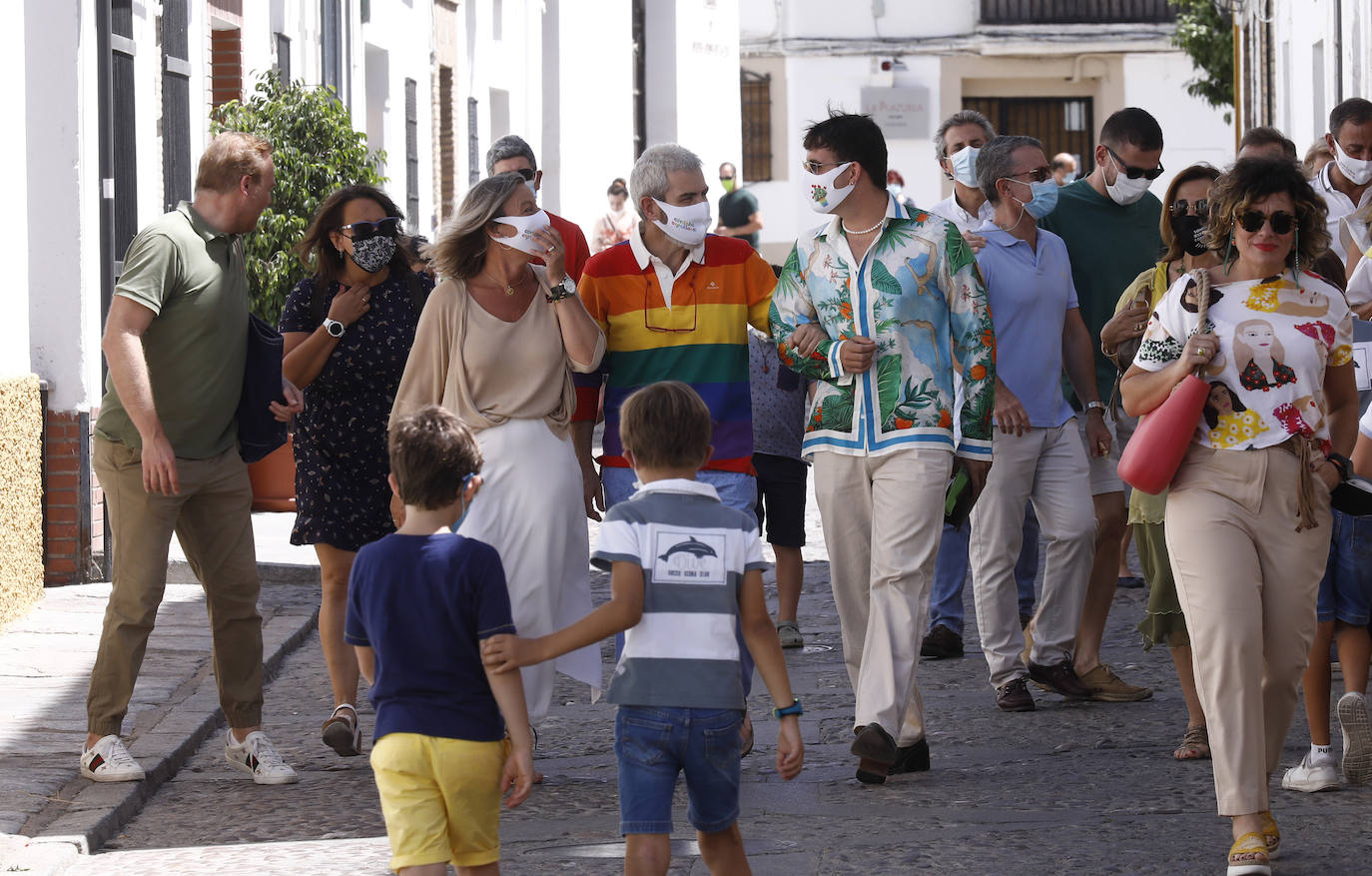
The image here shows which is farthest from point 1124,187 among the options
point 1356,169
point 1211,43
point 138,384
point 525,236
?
point 1211,43

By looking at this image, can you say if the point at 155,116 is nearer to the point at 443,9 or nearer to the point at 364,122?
the point at 364,122

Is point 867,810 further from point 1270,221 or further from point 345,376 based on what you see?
point 345,376

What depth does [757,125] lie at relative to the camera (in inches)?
1710

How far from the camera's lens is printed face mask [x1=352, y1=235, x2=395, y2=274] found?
23.1 ft

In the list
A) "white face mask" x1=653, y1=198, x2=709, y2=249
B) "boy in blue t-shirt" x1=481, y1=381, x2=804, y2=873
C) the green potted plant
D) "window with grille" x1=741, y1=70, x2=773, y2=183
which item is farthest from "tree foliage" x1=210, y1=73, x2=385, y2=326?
"window with grille" x1=741, y1=70, x2=773, y2=183

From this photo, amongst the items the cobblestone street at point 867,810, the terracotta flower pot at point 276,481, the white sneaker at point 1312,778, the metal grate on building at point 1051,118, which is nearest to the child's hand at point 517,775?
the cobblestone street at point 867,810

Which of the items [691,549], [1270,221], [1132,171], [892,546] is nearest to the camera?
[691,549]

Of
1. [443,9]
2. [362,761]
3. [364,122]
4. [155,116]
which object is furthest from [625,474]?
[443,9]

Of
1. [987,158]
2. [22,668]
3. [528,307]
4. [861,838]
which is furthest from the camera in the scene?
[22,668]

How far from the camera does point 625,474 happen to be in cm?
677

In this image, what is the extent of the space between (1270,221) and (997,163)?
7.65 feet

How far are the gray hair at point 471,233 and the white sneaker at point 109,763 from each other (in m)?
1.81

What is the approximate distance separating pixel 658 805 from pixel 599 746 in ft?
8.96

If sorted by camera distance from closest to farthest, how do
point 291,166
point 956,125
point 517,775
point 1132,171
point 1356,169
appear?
point 517,775, point 1132,171, point 1356,169, point 956,125, point 291,166
